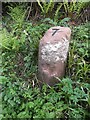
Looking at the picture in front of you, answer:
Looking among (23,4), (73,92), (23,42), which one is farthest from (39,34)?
(73,92)

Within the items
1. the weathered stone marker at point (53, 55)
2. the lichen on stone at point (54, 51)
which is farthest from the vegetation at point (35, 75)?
the lichen on stone at point (54, 51)

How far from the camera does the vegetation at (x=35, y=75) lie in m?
2.71

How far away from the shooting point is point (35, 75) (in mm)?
3141

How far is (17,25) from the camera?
3.79 meters

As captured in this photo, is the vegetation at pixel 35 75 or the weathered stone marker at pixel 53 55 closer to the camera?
the vegetation at pixel 35 75

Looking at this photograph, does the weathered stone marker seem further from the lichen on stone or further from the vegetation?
the vegetation

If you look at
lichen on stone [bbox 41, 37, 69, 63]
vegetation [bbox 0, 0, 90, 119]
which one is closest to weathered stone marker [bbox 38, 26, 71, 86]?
lichen on stone [bbox 41, 37, 69, 63]

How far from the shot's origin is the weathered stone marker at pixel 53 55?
2812 millimetres

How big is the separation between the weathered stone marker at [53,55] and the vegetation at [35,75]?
4.9 inches

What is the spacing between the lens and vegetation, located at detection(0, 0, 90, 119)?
8.89ft

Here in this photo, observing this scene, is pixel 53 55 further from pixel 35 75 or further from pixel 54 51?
pixel 35 75

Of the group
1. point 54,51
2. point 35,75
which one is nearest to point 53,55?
point 54,51

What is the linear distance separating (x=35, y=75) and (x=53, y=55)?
1.54 feet

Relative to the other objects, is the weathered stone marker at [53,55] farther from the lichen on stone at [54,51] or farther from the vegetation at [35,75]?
the vegetation at [35,75]
